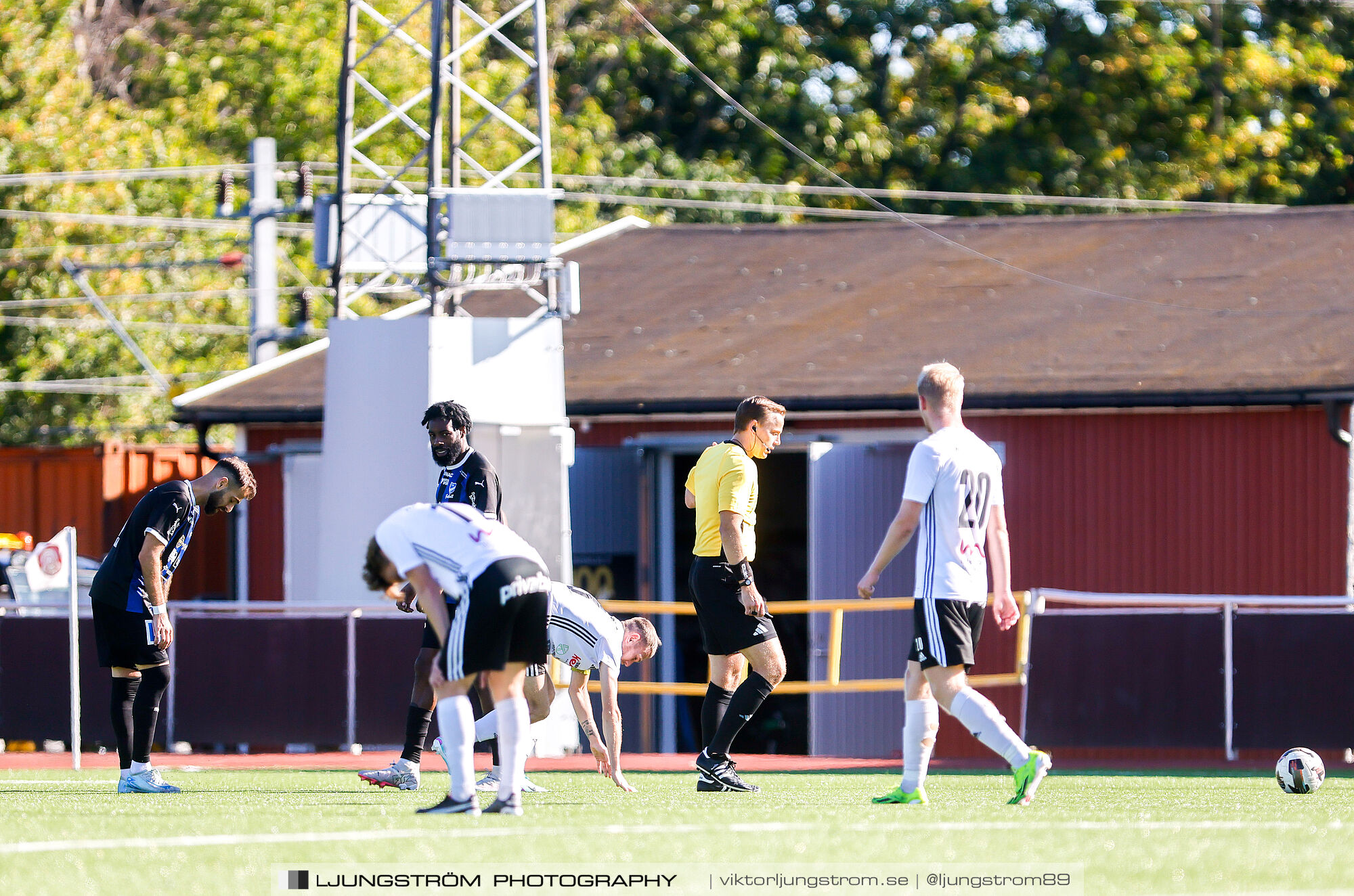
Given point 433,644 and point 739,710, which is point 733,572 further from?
point 433,644

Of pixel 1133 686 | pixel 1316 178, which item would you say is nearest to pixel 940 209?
pixel 1316 178

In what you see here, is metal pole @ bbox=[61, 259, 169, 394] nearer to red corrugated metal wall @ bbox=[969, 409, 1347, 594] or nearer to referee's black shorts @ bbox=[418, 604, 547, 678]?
red corrugated metal wall @ bbox=[969, 409, 1347, 594]

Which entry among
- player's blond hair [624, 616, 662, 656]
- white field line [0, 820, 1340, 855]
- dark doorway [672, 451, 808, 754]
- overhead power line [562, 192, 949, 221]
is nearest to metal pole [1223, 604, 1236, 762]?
dark doorway [672, 451, 808, 754]

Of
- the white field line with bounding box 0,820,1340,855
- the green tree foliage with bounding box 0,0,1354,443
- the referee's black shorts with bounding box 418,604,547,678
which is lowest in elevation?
the white field line with bounding box 0,820,1340,855

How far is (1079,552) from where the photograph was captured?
57.3ft

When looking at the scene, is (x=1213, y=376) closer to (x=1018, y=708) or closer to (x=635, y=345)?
(x=1018, y=708)

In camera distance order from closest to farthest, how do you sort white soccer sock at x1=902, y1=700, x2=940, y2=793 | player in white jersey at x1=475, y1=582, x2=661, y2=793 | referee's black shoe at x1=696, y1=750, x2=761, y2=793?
white soccer sock at x1=902, y1=700, x2=940, y2=793 → player in white jersey at x1=475, y1=582, x2=661, y2=793 → referee's black shoe at x1=696, y1=750, x2=761, y2=793

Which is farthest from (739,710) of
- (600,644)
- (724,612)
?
(600,644)

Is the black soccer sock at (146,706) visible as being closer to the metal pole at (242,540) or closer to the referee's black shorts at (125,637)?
the referee's black shorts at (125,637)

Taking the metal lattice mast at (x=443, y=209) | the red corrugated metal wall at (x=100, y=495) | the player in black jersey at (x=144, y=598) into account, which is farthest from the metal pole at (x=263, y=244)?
the player in black jersey at (x=144, y=598)

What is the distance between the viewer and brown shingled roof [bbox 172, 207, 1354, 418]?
17312 millimetres

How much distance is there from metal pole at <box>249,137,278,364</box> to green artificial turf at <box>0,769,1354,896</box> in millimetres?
16108

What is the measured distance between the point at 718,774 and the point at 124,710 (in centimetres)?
288

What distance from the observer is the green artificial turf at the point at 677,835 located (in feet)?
21.5
